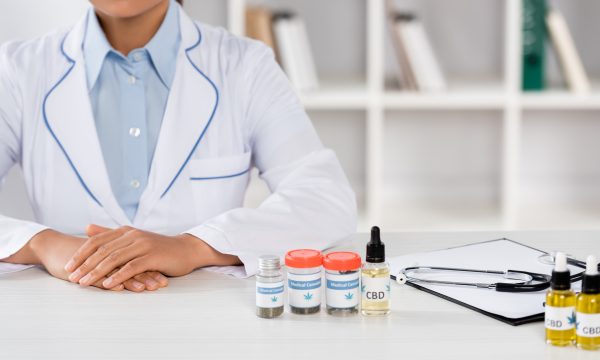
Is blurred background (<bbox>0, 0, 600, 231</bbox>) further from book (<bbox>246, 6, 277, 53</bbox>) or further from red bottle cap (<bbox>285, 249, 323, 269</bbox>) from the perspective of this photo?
red bottle cap (<bbox>285, 249, 323, 269</bbox>)

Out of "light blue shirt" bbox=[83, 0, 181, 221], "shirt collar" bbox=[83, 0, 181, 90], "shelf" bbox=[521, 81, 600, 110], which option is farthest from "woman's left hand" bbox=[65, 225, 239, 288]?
"shelf" bbox=[521, 81, 600, 110]

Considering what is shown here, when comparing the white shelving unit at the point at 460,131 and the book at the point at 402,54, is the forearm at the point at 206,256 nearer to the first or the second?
the white shelving unit at the point at 460,131

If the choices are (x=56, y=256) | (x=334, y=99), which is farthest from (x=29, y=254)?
(x=334, y=99)

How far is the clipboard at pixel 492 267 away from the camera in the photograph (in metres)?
1.17

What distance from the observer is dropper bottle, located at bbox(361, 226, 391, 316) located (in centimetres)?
118

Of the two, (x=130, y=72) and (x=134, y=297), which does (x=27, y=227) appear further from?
(x=130, y=72)

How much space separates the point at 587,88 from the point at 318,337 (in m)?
2.06

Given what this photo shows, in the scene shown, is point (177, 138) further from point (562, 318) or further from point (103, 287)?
point (562, 318)

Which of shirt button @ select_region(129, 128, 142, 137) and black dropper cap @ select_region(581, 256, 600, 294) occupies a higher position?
shirt button @ select_region(129, 128, 142, 137)

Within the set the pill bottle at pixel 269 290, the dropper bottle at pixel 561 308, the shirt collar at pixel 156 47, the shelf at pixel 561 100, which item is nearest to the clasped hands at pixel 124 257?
the pill bottle at pixel 269 290

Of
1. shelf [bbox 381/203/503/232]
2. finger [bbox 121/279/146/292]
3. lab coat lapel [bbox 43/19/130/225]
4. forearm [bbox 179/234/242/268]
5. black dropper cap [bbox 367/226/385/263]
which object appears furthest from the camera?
shelf [bbox 381/203/503/232]

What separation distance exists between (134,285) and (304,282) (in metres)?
0.27

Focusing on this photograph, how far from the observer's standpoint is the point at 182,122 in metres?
1.78

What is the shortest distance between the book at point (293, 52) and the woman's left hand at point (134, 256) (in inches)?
58.6
